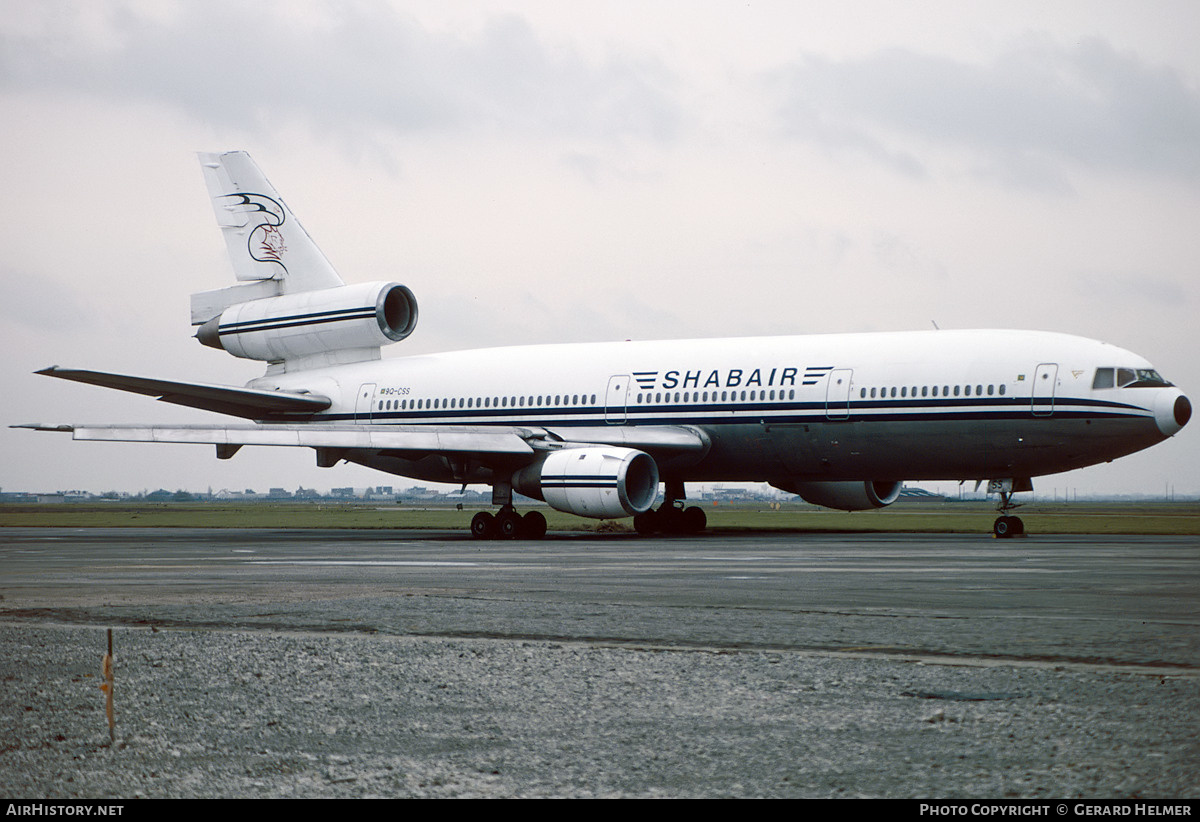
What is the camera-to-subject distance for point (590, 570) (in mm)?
15109

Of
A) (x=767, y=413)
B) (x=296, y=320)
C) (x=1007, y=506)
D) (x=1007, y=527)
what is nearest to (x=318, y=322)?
(x=296, y=320)

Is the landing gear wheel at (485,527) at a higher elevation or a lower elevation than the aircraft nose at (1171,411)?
lower

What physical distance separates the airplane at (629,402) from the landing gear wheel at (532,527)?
49 mm

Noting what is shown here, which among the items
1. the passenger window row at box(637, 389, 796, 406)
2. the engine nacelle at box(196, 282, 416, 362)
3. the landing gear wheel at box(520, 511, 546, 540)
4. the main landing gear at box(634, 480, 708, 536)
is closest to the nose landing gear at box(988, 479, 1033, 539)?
the passenger window row at box(637, 389, 796, 406)

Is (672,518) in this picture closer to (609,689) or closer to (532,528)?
(532,528)

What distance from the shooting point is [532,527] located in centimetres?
2786

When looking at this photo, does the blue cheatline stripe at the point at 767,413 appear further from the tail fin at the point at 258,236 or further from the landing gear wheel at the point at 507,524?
the tail fin at the point at 258,236

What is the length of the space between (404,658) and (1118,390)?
1977 centimetres

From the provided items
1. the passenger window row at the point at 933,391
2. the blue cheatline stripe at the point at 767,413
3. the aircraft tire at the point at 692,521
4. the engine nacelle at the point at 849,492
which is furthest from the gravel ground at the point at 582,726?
the aircraft tire at the point at 692,521

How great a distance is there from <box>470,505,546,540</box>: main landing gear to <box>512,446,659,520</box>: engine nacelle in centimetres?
79

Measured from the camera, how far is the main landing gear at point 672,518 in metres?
30.6

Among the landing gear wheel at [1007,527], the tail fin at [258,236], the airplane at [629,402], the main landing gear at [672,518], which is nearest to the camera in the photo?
the airplane at [629,402]

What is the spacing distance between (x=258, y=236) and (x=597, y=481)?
583 inches
